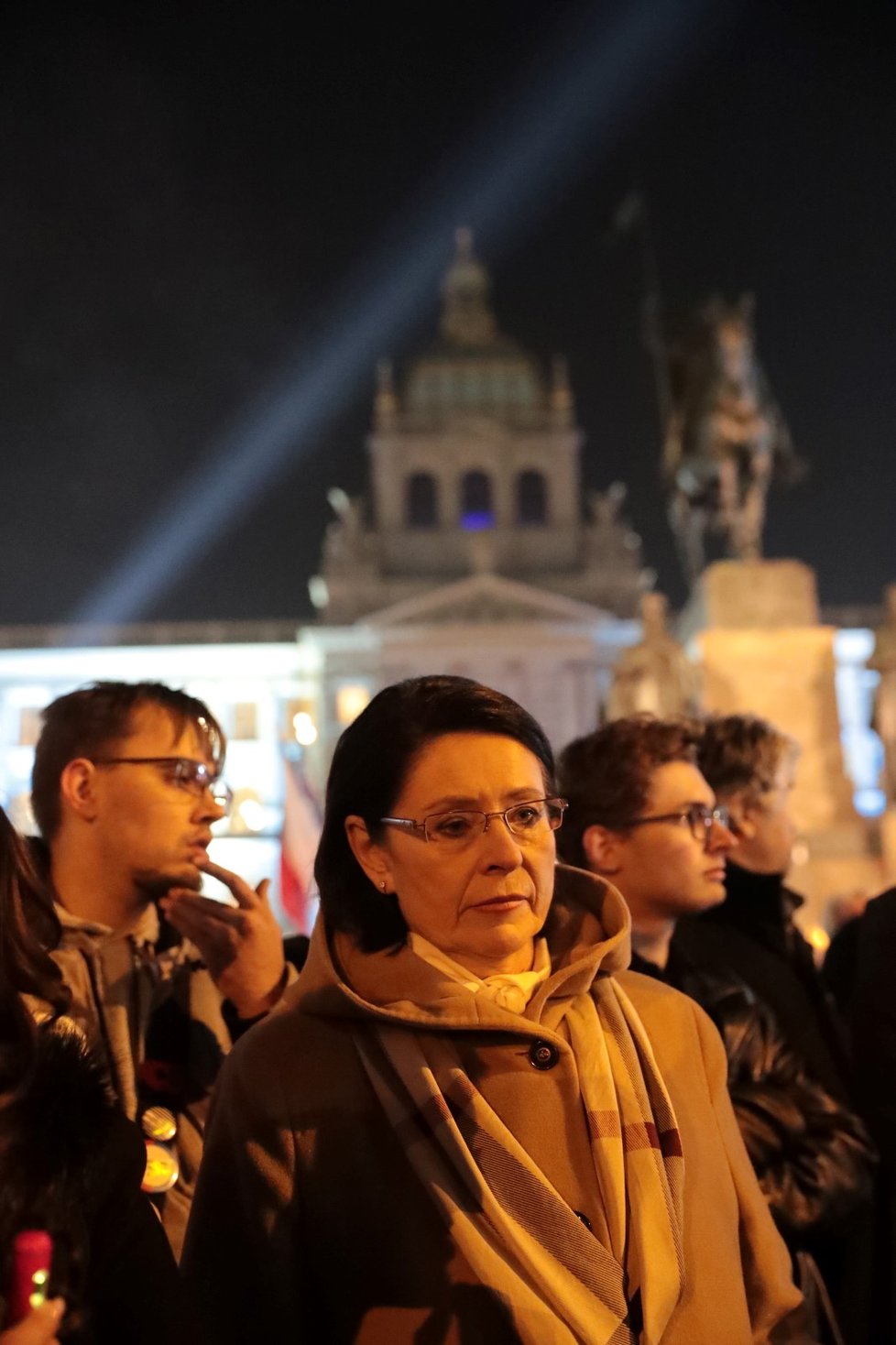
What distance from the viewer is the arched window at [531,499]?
65562 mm

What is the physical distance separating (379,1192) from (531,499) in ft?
212

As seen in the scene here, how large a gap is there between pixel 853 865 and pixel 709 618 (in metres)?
2.37

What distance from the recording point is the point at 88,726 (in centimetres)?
315

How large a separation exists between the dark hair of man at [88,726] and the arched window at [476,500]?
201 feet

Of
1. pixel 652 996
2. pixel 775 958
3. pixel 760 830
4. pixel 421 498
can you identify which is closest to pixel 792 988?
pixel 775 958

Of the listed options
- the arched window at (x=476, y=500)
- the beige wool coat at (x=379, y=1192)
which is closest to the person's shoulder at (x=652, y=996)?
the beige wool coat at (x=379, y=1192)

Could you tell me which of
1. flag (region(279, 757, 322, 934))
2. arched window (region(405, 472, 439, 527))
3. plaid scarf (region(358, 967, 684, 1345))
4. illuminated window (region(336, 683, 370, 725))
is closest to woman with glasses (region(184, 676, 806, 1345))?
plaid scarf (region(358, 967, 684, 1345))

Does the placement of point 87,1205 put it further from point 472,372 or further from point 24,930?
point 472,372

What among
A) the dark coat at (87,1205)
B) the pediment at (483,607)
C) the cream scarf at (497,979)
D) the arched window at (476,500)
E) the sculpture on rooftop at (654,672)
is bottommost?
the dark coat at (87,1205)

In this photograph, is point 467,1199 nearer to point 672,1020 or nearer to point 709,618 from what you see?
point 672,1020

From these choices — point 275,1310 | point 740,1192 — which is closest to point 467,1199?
point 275,1310

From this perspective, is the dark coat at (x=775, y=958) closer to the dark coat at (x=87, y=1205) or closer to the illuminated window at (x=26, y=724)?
the dark coat at (x=87, y=1205)

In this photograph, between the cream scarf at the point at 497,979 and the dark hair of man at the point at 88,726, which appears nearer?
the cream scarf at the point at 497,979

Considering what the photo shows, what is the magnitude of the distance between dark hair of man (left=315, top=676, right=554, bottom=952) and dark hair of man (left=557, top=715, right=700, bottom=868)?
0.95m
